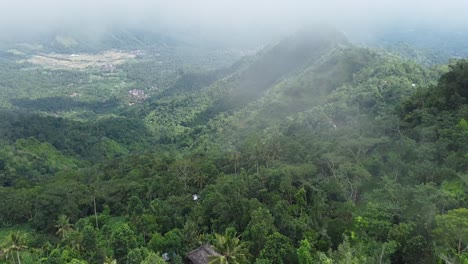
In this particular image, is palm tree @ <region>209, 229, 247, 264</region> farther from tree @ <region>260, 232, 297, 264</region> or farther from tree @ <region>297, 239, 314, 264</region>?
tree @ <region>297, 239, 314, 264</region>

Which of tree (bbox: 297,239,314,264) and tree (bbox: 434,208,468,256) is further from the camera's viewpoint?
tree (bbox: 297,239,314,264)

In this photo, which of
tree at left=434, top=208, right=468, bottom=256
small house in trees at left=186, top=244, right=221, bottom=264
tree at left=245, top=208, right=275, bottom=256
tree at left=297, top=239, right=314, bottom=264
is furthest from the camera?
small house in trees at left=186, top=244, right=221, bottom=264

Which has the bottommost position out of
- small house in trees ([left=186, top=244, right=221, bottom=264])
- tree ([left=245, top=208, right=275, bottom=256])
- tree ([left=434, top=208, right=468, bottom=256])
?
small house in trees ([left=186, top=244, right=221, bottom=264])

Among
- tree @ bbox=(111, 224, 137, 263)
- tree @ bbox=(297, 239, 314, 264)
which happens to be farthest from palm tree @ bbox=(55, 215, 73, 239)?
→ tree @ bbox=(297, 239, 314, 264)

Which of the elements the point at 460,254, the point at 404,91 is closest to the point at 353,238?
the point at 460,254

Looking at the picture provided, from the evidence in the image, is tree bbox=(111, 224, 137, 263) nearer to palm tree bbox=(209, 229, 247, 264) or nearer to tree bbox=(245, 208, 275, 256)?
palm tree bbox=(209, 229, 247, 264)

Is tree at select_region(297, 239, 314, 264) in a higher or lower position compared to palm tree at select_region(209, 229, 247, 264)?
higher

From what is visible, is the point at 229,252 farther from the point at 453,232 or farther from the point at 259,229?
the point at 453,232

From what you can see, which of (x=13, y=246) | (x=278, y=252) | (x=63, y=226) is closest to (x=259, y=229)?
(x=278, y=252)

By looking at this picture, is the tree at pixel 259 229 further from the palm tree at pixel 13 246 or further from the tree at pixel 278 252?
the palm tree at pixel 13 246

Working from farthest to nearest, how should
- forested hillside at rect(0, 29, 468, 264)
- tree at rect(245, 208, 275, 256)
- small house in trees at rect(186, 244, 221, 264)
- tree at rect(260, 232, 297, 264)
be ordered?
small house in trees at rect(186, 244, 221, 264), tree at rect(245, 208, 275, 256), forested hillside at rect(0, 29, 468, 264), tree at rect(260, 232, 297, 264)
